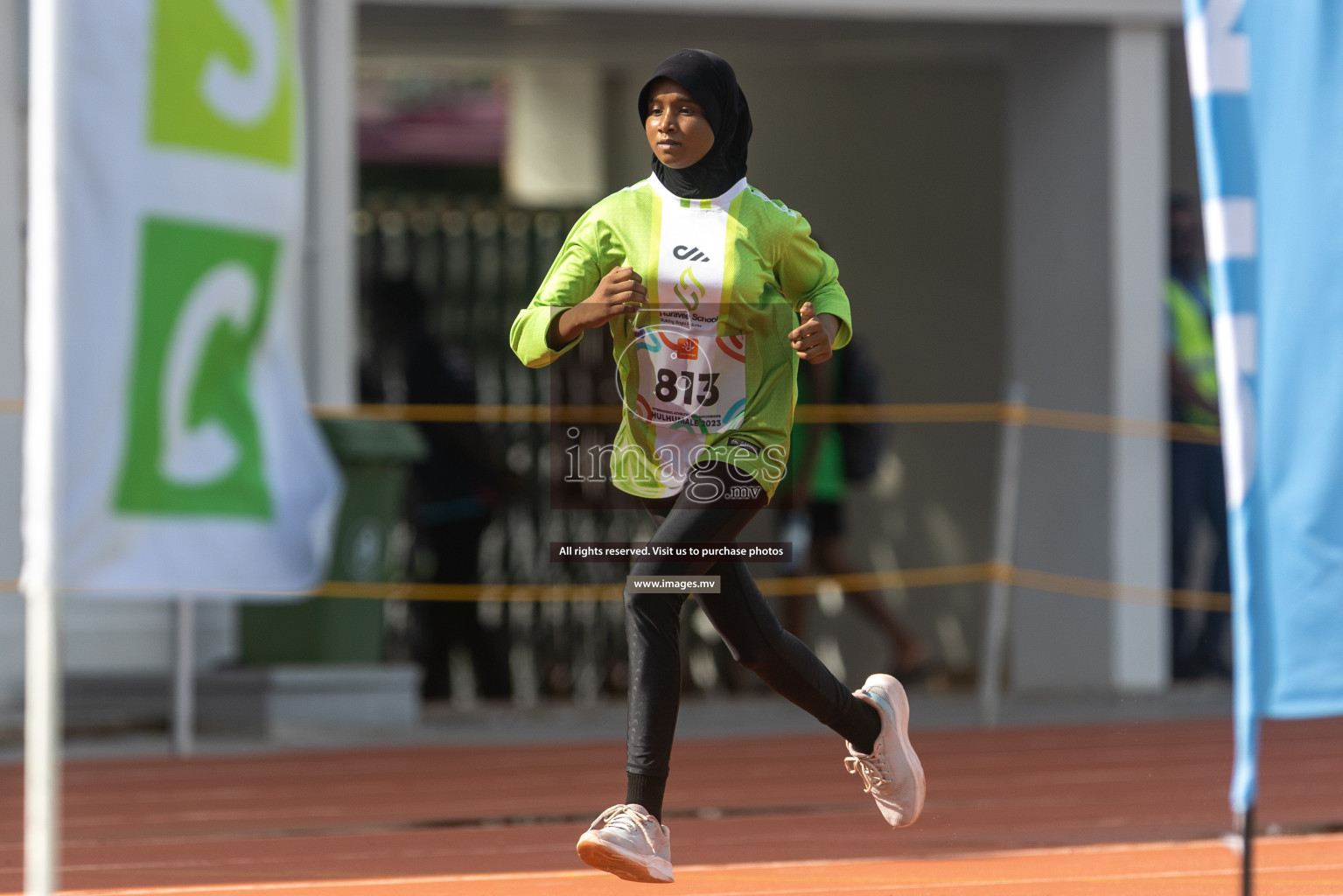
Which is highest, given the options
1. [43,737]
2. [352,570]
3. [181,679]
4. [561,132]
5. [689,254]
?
[561,132]

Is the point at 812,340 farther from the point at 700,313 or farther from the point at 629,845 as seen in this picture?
A: the point at 629,845

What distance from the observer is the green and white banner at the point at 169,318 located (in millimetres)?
2855

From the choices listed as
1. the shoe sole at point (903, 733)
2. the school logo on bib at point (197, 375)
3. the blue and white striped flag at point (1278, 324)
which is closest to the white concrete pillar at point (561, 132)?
the shoe sole at point (903, 733)

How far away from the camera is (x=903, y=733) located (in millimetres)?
4344

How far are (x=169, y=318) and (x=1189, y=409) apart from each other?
8409 mm

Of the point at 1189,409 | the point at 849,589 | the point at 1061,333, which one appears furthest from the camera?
the point at 1061,333

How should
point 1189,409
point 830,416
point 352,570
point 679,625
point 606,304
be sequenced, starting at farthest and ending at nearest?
point 1189,409
point 830,416
point 352,570
point 679,625
point 606,304

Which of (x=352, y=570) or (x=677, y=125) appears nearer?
(x=677, y=125)

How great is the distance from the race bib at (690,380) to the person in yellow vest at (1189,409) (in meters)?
7.14

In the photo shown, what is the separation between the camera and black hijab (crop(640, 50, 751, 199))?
3.66 meters

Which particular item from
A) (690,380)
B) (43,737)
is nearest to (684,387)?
(690,380)

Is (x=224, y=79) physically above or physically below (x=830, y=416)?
above

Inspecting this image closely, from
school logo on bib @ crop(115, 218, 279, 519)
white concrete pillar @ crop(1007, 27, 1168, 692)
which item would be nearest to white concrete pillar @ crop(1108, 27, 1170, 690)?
white concrete pillar @ crop(1007, 27, 1168, 692)

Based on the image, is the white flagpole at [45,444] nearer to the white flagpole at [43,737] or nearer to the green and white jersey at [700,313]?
the white flagpole at [43,737]
